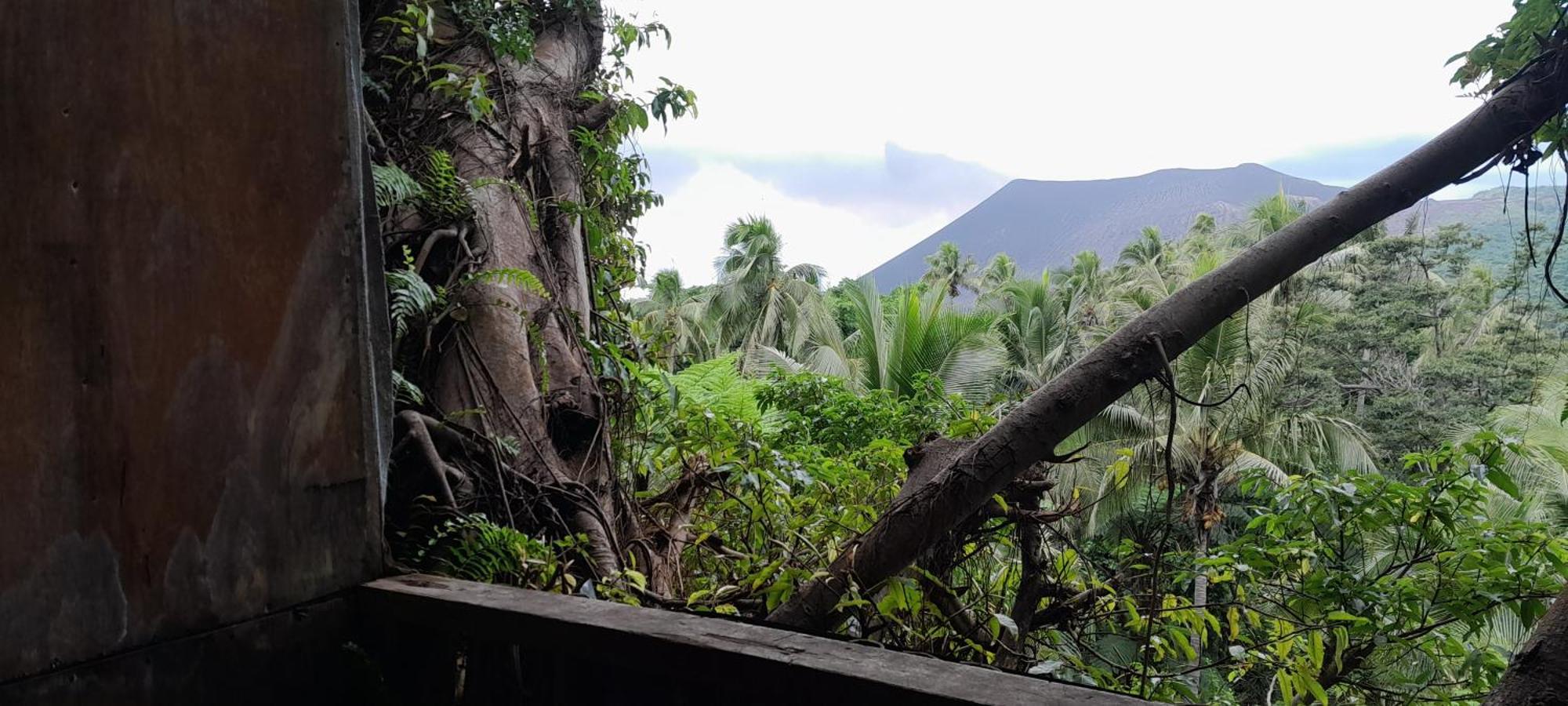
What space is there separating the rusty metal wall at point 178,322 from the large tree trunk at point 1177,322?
1.22 m

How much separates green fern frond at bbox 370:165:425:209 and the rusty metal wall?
1187 millimetres

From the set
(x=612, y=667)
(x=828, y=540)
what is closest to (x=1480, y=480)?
(x=828, y=540)

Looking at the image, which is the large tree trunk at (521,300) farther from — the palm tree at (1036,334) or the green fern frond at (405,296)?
the palm tree at (1036,334)

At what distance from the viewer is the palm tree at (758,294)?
1072 inches

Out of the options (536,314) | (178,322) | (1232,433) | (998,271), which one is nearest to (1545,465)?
(1232,433)

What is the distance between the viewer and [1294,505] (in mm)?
3076

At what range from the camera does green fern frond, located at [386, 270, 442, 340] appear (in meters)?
2.87

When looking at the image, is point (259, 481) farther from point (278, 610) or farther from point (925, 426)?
point (925, 426)

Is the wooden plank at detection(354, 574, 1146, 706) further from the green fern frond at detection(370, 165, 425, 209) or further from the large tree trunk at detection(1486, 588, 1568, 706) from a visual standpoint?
the green fern frond at detection(370, 165, 425, 209)

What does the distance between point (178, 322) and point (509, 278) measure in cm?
168

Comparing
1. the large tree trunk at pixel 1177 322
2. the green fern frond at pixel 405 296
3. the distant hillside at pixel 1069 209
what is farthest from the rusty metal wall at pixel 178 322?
the distant hillside at pixel 1069 209

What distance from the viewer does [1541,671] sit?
1.13 metres

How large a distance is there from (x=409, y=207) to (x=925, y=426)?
16.9 ft

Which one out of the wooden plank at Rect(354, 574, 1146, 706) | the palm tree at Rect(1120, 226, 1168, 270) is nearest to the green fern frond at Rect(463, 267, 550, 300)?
the wooden plank at Rect(354, 574, 1146, 706)
